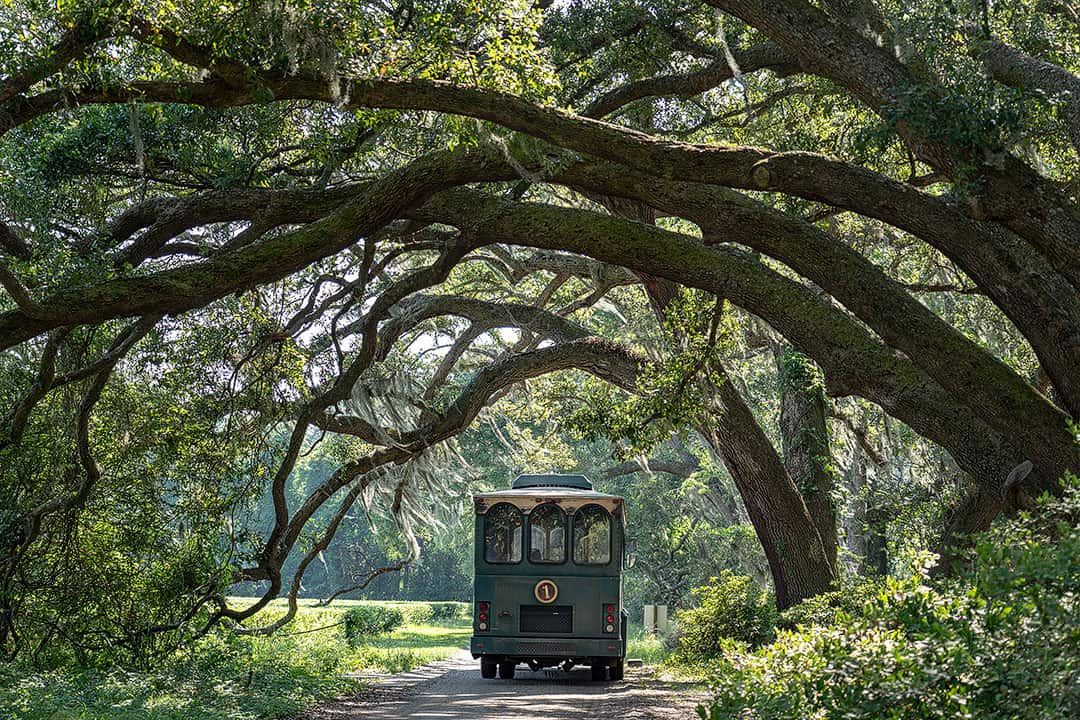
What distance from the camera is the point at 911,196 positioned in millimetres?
7785

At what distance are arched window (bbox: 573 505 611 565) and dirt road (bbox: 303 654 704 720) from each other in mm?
1739

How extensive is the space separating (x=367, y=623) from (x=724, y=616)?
1221cm

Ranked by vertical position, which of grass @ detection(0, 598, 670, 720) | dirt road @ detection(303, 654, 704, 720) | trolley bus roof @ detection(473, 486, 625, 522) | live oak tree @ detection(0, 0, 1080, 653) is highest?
live oak tree @ detection(0, 0, 1080, 653)

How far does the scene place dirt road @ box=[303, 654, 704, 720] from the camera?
10930 mm

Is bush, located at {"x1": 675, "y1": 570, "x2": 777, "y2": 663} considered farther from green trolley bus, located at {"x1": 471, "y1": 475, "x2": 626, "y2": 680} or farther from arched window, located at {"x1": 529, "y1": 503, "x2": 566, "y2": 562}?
arched window, located at {"x1": 529, "y1": 503, "x2": 566, "y2": 562}

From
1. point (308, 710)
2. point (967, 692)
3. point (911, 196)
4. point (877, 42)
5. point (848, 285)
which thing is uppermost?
point (877, 42)

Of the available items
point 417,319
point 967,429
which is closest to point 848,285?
point 967,429

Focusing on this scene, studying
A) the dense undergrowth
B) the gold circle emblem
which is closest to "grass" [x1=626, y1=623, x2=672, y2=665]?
the gold circle emblem

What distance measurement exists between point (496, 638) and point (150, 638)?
205 inches

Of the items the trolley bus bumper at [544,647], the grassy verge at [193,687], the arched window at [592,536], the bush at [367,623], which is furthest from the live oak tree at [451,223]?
the bush at [367,623]

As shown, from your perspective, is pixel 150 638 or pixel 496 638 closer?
pixel 150 638

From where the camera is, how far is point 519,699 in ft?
42.5

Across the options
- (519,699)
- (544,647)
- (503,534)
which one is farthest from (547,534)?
(519,699)

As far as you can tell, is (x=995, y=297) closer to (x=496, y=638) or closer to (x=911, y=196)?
(x=911, y=196)
